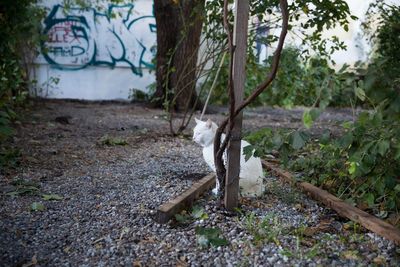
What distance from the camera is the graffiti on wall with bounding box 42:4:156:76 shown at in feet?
34.7

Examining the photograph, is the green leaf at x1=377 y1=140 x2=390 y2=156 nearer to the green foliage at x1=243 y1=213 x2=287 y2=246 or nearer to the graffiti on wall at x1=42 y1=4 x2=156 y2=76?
the green foliage at x1=243 y1=213 x2=287 y2=246

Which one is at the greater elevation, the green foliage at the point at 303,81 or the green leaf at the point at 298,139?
the green foliage at the point at 303,81

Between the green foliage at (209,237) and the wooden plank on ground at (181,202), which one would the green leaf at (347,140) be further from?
the wooden plank on ground at (181,202)

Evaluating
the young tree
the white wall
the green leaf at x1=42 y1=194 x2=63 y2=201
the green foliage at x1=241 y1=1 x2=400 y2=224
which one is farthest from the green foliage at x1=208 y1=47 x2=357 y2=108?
the white wall

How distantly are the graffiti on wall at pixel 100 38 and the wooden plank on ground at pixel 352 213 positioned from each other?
806cm

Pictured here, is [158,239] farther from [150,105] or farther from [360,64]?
[150,105]

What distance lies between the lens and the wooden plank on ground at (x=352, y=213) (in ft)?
7.29

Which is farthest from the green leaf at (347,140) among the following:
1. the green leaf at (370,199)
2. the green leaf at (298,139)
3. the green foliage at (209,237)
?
the green foliage at (209,237)

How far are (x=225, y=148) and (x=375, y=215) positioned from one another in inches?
37.8

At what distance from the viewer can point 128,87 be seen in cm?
1093

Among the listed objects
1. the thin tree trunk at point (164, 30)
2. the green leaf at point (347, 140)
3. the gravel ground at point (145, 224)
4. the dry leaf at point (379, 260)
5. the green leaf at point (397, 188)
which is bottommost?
the gravel ground at point (145, 224)

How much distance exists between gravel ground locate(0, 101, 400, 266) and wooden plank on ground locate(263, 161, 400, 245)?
5 centimetres

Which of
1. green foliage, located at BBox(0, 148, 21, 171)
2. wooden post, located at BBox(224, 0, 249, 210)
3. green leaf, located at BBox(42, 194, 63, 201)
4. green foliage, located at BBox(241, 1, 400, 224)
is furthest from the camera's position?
green foliage, located at BBox(0, 148, 21, 171)

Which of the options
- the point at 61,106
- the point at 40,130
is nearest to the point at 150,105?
the point at 61,106
